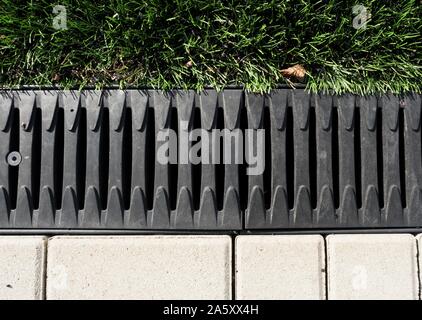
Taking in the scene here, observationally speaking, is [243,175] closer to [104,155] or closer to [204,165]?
[204,165]

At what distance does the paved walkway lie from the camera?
1624 mm

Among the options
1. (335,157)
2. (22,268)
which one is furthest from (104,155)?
(335,157)

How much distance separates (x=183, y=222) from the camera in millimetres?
1638

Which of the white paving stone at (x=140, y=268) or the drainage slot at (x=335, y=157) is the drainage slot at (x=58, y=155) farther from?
the drainage slot at (x=335, y=157)

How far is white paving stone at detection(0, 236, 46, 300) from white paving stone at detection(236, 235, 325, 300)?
0.81 meters

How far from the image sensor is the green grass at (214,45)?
5.38 ft

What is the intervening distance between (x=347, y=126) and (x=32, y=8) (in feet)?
4.55

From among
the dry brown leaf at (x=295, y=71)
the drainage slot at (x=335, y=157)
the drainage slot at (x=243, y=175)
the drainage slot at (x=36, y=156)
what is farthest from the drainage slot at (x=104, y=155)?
the drainage slot at (x=335, y=157)

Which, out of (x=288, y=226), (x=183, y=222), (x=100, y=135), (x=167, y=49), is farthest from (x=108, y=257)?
(x=167, y=49)

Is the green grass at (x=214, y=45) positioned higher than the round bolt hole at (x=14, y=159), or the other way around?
the green grass at (x=214, y=45)

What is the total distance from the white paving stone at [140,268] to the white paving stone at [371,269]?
447mm

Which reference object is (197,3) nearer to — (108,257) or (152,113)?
(152,113)

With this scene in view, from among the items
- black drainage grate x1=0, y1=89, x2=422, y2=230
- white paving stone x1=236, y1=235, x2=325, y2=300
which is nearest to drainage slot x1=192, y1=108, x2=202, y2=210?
black drainage grate x1=0, y1=89, x2=422, y2=230

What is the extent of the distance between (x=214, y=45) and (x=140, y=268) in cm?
96
